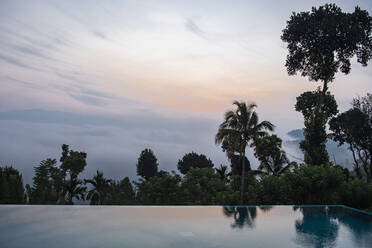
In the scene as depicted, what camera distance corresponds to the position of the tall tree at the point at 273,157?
83.4 ft

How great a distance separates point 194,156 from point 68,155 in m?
22.9

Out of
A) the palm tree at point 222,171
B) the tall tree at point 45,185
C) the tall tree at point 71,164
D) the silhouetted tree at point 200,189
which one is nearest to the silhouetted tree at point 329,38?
the silhouetted tree at point 200,189

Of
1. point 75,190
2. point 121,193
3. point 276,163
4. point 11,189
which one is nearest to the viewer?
point 11,189

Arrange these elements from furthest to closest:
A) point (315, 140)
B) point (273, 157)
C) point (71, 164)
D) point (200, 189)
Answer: point (71, 164) < point (273, 157) < point (200, 189) < point (315, 140)

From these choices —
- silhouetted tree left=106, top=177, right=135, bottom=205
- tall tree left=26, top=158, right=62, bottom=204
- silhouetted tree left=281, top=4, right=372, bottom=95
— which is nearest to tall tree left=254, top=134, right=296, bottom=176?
silhouetted tree left=281, top=4, right=372, bottom=95

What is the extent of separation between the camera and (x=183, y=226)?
654 cm

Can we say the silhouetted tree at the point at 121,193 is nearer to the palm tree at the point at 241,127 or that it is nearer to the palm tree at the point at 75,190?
the palm tree at the point at 75,190

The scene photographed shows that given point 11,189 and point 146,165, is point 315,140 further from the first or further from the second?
point 146,165

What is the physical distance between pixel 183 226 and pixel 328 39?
16.4m

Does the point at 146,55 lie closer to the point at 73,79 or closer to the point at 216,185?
the point at 73,79

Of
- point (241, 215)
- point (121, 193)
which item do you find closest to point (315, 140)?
point (241, 215)

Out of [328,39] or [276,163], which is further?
[276,163]

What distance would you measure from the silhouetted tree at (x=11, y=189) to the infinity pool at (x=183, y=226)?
1278 centimetres

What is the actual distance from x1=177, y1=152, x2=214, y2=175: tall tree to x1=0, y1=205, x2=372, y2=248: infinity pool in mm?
41978
